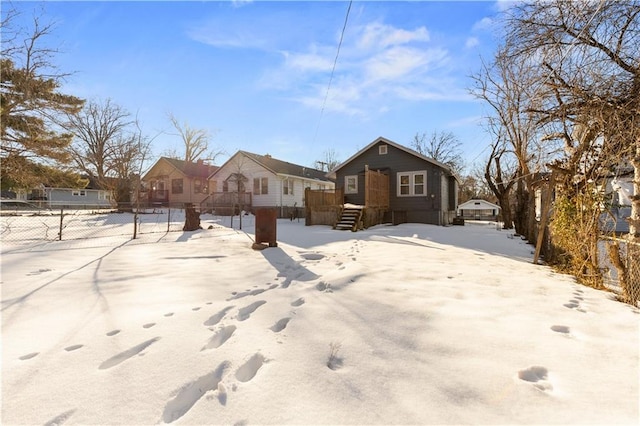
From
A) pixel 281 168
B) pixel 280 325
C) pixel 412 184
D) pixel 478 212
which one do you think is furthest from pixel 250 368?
pixel 478 212

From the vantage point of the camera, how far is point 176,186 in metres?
29.8

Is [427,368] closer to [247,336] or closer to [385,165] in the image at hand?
[247,336]

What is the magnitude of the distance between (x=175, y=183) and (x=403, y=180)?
77.1ft

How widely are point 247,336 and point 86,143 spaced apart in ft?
109

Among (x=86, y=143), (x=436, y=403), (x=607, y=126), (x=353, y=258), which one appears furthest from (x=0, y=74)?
(x=607, y=126)

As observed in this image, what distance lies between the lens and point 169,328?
2730 mm

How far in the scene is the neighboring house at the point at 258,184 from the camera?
22.9 metres

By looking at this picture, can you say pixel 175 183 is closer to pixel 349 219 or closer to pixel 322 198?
A: pixel 322 198

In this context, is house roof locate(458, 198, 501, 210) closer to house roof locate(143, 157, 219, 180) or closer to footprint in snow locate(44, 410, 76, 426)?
house roof locate(143, 157, 219, 180)

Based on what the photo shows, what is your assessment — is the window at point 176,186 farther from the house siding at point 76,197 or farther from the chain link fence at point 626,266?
the chain link fence at point 626,266

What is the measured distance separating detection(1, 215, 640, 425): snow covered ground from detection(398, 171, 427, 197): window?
12506 millimetres

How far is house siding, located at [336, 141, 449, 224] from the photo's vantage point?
1652 cm

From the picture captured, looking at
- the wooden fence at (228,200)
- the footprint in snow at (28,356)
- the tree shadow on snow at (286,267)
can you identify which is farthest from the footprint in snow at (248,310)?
the wooden fence at (228,200)

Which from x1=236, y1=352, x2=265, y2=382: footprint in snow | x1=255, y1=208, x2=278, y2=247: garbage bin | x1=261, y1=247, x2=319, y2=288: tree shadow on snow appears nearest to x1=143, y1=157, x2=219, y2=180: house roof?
x1=255, y1=208, x2=278, y2=247: garbage bin
